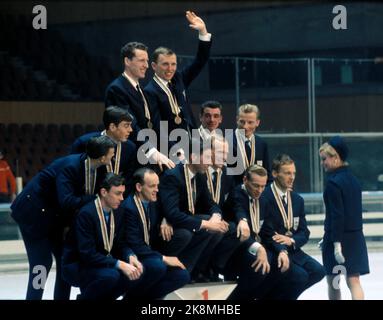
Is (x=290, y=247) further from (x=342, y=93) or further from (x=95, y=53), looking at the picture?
(x=95, y=53)

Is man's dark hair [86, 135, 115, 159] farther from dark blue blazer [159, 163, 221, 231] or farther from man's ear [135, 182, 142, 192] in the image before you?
dark blue blazer [159, 163, 221, 231]

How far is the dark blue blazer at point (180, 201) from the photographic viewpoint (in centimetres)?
677

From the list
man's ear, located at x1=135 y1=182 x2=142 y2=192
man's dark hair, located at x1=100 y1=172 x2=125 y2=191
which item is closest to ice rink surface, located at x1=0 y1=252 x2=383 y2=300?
man's ear, located at x1=135 y1=182 x2=142 y2=192

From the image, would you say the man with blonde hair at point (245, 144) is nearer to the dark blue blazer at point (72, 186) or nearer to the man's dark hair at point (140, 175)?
the man's dark hair at point (140, 175)

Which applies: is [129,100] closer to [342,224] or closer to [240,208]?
[240,208]

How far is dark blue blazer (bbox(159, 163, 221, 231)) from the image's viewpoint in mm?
6766

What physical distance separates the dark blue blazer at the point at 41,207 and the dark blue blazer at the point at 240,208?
3.59ft

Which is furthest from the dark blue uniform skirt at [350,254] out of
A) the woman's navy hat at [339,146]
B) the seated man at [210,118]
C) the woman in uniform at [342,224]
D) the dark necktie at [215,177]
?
the seated man at [210,118]

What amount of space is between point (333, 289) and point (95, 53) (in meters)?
8.36

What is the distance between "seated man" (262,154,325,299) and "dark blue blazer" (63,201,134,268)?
40.3 inches

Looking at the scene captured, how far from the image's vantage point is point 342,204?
7219mm

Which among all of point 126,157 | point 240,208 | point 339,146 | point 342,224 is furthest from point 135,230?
point 339,146

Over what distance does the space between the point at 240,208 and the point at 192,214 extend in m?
0.32
